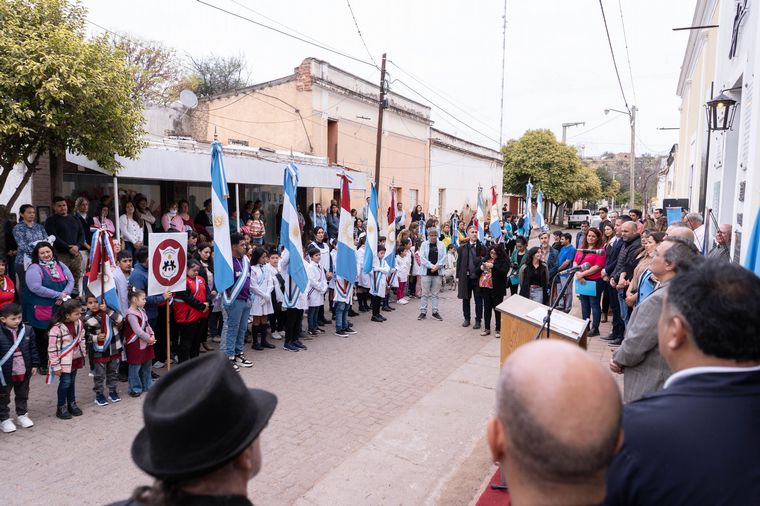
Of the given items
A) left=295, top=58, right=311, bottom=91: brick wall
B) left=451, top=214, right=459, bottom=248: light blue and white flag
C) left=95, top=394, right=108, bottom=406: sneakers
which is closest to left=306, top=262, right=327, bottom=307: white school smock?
left=95, top=394, right=108, bottom=406: sneakers

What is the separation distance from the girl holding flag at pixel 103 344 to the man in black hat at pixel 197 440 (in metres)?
5.13

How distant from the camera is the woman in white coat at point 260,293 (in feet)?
28.3

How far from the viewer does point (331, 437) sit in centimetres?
572

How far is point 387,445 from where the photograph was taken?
5.57m

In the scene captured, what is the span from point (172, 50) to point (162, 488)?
36.5 meters

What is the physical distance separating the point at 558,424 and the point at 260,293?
7.70m

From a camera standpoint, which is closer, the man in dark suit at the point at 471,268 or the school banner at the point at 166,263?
the school banner at the point at 166,263

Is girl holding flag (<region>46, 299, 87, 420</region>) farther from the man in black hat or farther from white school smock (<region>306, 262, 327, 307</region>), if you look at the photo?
the man in black hat

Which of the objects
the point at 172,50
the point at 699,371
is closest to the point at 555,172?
the point at 172,50

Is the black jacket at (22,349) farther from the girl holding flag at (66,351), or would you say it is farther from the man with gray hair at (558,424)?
the man with gray hair at (558,424)

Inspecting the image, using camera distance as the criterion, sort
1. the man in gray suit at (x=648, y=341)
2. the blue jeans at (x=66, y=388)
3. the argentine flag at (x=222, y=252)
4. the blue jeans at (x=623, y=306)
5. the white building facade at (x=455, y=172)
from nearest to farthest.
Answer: the man in gray suit at (x=648, y=341)
the blue jeans at (x=66, y=388)
the argentine flag at (x=222, y=252)
the blue jeans at (x=623, y=306)
the white building facade at (x=455, y=172)

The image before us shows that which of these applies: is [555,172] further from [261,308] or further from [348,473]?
[348,473]

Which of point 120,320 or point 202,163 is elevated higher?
point 202,163

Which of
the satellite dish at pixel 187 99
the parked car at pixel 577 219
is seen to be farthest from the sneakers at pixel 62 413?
the parked car at pixel 577 219
